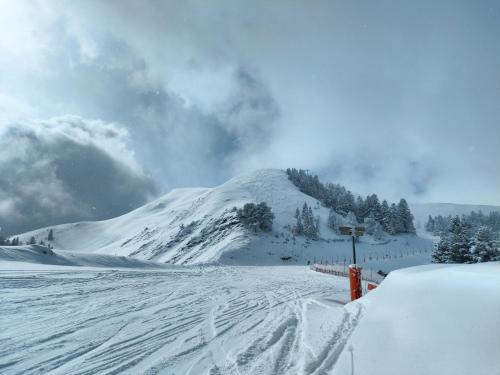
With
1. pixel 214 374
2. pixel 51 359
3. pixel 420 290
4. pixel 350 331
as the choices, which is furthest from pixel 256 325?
pixel 51 359

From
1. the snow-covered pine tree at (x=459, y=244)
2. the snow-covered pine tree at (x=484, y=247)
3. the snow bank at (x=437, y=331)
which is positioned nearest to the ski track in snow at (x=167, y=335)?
the snow bank at (x=437, y=331)

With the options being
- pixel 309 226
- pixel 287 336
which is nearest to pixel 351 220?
pixel 309 226

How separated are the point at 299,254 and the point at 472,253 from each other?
202 feet

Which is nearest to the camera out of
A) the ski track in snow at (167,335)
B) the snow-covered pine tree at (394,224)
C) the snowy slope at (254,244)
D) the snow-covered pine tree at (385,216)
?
the ski track in snow at (167,335)

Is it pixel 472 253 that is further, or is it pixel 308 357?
pixel 472 253

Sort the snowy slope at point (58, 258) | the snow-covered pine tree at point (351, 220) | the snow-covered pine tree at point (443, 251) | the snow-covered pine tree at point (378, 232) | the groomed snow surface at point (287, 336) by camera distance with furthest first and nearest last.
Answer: the snow-covered pine tree at point (351, 220) < the snow-covered pine tree at point (378, 232) < the snow-covered pine tree at point (443, 251) < the snowy slope at point (58, 258) < the groomed snow surface at point (287, 336)

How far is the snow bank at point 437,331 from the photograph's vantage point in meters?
3.36

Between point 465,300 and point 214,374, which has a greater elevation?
point 465,300

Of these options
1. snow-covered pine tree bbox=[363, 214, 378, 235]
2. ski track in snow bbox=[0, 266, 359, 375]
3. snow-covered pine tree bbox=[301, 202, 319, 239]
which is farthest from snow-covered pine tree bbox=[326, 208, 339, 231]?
ski track in snow bbox=[0, 266, 359, 375]

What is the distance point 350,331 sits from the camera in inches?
251

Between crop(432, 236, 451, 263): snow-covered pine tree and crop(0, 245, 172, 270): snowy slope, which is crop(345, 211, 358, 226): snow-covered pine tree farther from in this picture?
crop(0, 245, 172, 270): snowy slope

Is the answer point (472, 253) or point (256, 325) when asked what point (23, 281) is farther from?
point (472, 253)

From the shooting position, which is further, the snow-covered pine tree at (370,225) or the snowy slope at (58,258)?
the snow-covered pine tree at (370,225)

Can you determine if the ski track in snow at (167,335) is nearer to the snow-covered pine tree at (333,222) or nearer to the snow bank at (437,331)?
the snow bank at (437,331)
